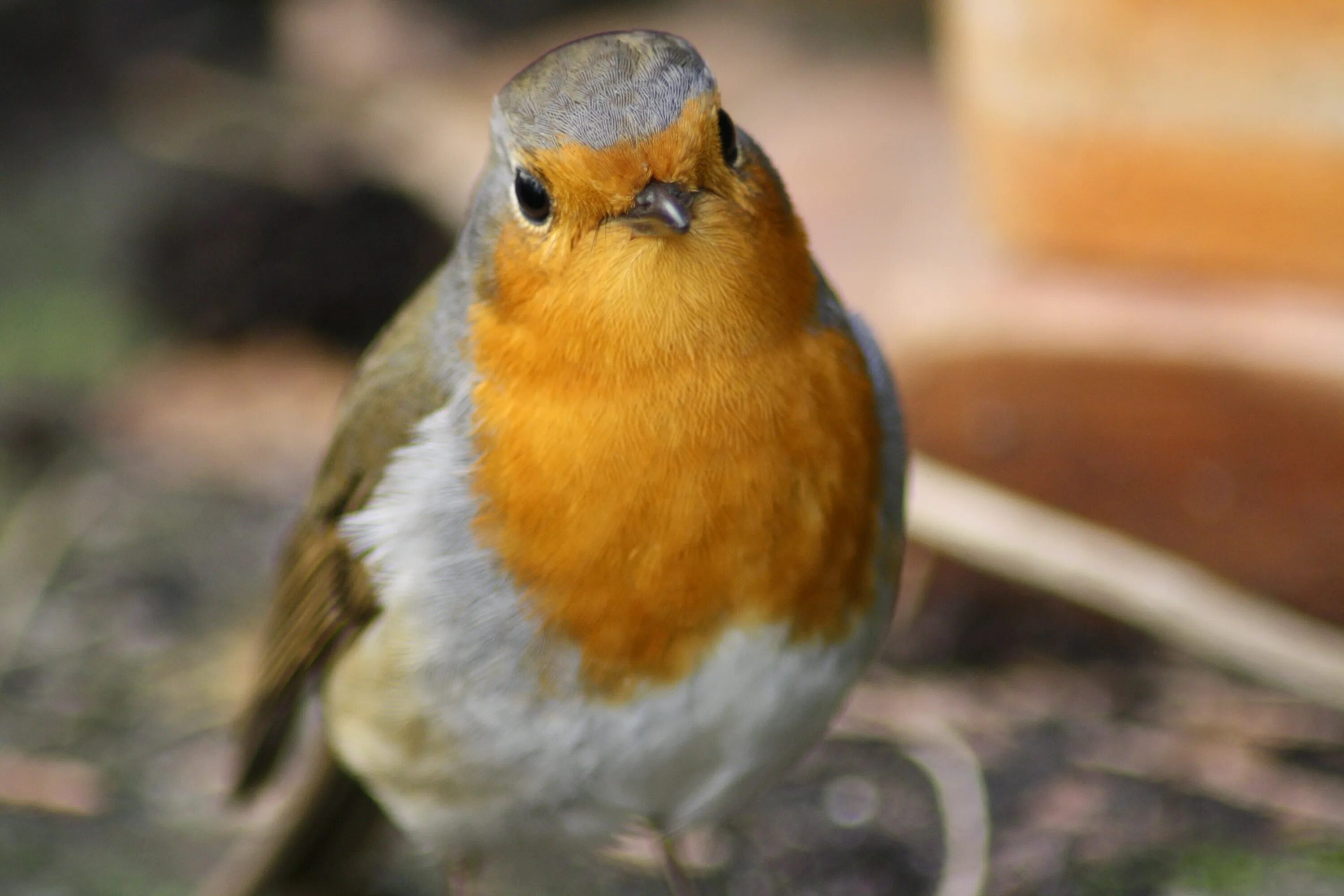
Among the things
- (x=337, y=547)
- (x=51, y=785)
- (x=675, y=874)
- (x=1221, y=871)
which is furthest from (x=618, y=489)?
(x=51, y=785)

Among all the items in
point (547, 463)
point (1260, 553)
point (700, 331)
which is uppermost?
point (700, 331)

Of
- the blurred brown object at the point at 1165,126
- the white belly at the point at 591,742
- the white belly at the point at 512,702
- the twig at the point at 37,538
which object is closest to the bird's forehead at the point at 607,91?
the white belly at the point at 512,702

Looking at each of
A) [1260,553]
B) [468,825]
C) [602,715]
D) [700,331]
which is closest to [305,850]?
[468,825]

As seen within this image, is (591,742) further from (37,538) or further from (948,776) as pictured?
(37,538)

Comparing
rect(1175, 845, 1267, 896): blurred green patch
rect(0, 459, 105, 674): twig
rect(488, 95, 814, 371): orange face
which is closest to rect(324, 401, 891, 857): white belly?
rect(488, 95, 814, 371): orange face

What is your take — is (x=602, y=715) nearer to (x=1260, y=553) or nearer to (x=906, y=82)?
(x=1260, y=553)

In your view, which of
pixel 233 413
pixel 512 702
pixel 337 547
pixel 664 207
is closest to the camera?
pixel 664 207
